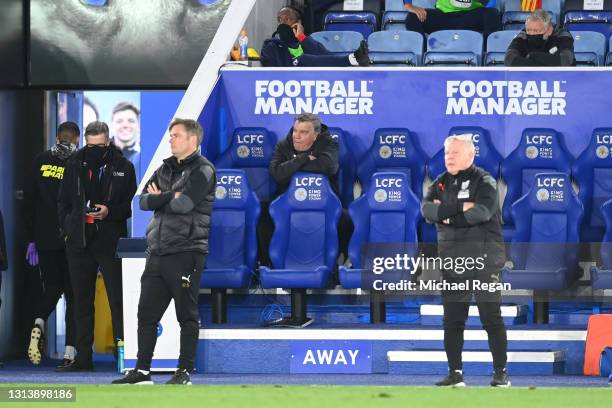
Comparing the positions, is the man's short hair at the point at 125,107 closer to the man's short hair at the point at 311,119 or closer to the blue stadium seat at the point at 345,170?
the blue stadium seat at the point at 345,170

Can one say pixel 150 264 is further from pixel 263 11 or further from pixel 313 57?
pixel 263 11

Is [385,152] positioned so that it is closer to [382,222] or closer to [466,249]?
[382,222]

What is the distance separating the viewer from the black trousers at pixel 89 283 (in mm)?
10891

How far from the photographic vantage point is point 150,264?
8922mm

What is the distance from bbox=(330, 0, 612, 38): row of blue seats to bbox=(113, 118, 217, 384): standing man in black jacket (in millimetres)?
5535

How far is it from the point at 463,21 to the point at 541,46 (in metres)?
1.95

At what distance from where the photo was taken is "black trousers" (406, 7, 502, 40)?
13.9 meters

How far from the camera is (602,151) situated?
11.7 meters

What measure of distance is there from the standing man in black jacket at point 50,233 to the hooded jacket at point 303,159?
6.30 feet

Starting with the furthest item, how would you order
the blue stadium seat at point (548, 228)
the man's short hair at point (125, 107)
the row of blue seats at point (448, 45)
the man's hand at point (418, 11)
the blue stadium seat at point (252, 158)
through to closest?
the man's short hair at point (125, 107), the man's hand at point (418, 11), the row of blue seats at point (448, 45), the blue stadium seat at point (252, 158), the blue stadium seat at point (548, 228)

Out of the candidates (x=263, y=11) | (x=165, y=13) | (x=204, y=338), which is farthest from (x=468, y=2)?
(x=204, y=338)

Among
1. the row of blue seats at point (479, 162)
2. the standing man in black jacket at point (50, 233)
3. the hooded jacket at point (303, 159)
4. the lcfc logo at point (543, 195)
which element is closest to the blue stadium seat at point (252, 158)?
the row of blue seats at point (479, 162)

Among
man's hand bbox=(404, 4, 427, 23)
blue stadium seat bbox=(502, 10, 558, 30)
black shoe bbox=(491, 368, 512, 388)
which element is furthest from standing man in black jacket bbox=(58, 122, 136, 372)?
blue stadium seat bbox=(502, 10, 558, 30)

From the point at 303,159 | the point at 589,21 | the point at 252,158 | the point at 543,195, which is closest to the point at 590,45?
the point at 589,21
